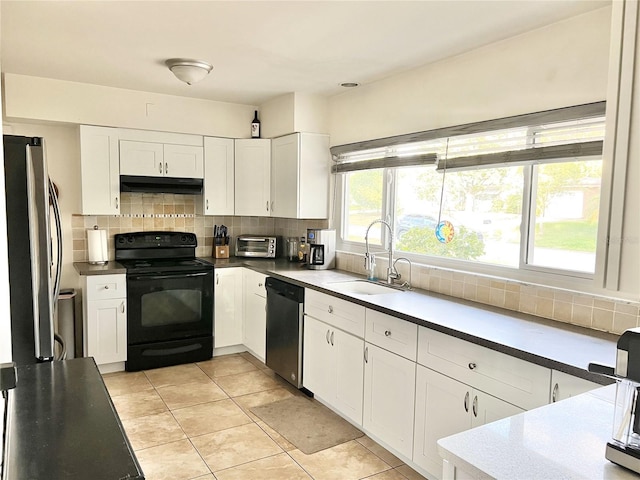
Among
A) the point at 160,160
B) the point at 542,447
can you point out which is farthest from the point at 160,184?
the point at 542,447

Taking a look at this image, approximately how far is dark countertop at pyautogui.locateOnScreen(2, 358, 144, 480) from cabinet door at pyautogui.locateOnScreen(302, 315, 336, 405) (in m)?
1.73

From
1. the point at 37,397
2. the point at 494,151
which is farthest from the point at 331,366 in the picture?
the point at 37,397

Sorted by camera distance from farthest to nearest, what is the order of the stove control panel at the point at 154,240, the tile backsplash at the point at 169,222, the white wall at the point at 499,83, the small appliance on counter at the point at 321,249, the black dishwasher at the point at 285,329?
the stove control panel at the point at 154,240 < the tile backsplash at the point at 169,222 < the small appliance on counter at the point at 321,249 < the black dishwasher at the point at 285,329 < the white wall at the point at 499,83

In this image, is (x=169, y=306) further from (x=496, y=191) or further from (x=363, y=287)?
(x=496, y=191)

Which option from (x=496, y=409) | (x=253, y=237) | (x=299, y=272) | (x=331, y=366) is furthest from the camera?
(x=253, y=237)

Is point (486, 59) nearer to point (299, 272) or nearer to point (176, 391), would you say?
point (299, 272)

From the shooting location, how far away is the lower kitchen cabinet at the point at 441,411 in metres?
2.08

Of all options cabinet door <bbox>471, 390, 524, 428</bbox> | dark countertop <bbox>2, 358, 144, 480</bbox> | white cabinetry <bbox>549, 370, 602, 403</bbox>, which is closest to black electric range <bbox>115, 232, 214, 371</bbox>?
dark countertop <bbox>2, 358, 144, 480</bbox>

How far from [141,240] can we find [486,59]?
3.34 meters

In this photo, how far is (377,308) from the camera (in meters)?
2.68

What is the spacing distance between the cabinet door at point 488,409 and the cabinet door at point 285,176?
2421 mm

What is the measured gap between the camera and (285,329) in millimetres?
3668

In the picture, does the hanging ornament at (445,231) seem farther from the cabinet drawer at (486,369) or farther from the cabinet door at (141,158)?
the cabinet door at (141,158)

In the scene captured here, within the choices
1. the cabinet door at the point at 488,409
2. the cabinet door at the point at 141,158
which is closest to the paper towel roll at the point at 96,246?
the cabinet door at the point at 141,158
